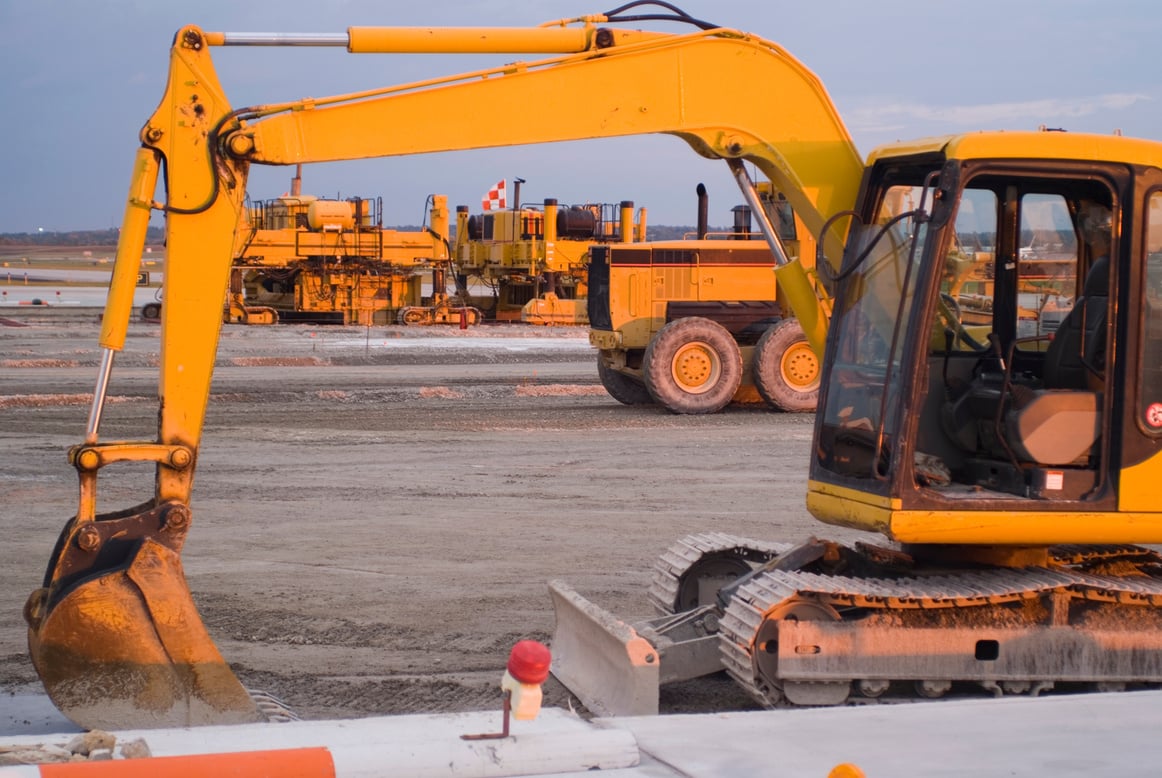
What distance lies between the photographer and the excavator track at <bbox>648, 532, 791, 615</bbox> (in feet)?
23.7

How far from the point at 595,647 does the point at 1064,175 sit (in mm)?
2933

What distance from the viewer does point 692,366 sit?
1773 cm

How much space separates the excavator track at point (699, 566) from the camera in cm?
723

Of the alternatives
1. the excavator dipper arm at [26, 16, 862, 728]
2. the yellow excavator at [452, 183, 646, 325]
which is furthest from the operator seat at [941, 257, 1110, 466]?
the yellow excavator at [452, 183, 646, 325]

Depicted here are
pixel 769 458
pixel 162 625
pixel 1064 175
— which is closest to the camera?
pixel 162 625

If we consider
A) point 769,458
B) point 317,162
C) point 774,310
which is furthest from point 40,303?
point 317,162

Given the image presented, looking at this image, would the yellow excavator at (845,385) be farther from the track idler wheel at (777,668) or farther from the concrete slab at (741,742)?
the concrete slab at (741,742)

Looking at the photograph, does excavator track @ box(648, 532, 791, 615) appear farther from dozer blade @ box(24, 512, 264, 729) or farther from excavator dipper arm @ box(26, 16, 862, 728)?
dozer blade @ box(24, 512, 264, 729)

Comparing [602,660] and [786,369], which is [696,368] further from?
[602,660]

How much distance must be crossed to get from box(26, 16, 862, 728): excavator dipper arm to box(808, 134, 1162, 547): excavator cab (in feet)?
1.86

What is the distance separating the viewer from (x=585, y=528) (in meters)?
10.8

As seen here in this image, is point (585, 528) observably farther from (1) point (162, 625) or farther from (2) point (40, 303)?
(2) point (40, 303)

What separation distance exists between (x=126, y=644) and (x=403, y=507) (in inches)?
240

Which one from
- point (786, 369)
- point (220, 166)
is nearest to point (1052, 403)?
point (220, 166)
